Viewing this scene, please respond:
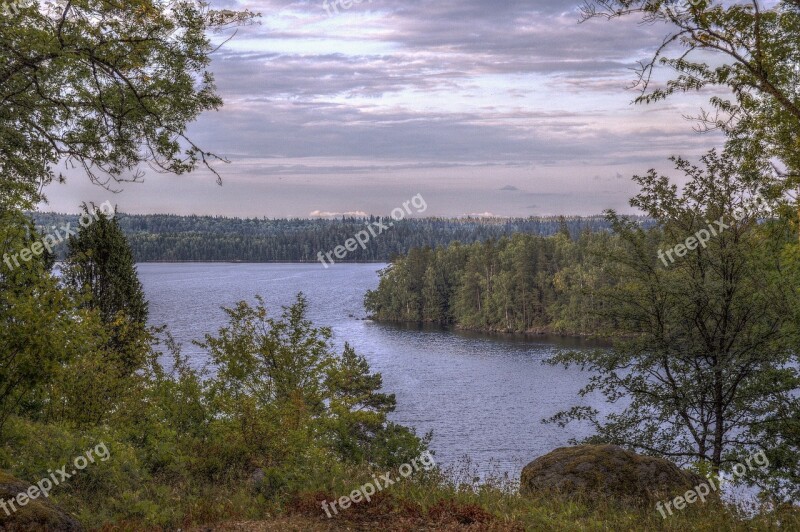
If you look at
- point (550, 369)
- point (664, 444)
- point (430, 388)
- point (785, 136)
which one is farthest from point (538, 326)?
point (785, 136)

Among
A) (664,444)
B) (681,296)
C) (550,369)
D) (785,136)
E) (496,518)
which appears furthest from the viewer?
(550,369)

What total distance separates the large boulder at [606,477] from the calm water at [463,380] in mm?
4616

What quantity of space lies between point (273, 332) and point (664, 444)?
462 inches

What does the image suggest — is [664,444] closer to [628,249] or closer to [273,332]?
[628,249]

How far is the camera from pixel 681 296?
17.9 meters

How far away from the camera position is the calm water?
44.8 m

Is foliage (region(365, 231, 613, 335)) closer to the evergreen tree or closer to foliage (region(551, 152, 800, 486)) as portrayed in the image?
the evergreen tree

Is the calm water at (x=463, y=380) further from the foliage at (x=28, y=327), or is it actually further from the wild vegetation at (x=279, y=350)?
the foliage at (x=28, y=327)

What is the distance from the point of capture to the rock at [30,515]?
702cm

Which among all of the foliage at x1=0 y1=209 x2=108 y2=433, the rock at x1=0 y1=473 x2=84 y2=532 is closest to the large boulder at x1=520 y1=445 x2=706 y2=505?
the rock at x1=0 y1=473 x2=84 y2=532

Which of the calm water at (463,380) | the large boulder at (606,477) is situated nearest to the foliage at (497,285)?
the calm water at (463,380)

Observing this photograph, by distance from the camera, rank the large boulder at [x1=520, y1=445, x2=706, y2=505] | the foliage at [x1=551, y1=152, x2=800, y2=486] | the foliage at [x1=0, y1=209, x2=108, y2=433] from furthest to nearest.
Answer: the foliage at [x1=551, y1=152, x2=800, y2=486]
the large boulder at [x1=520, y1=445, x2=706, y2=505]
the foliage at [x1=0, y1=209, x2=108, y2=433]

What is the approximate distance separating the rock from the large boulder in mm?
6514

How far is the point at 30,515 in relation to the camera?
7145 mm
